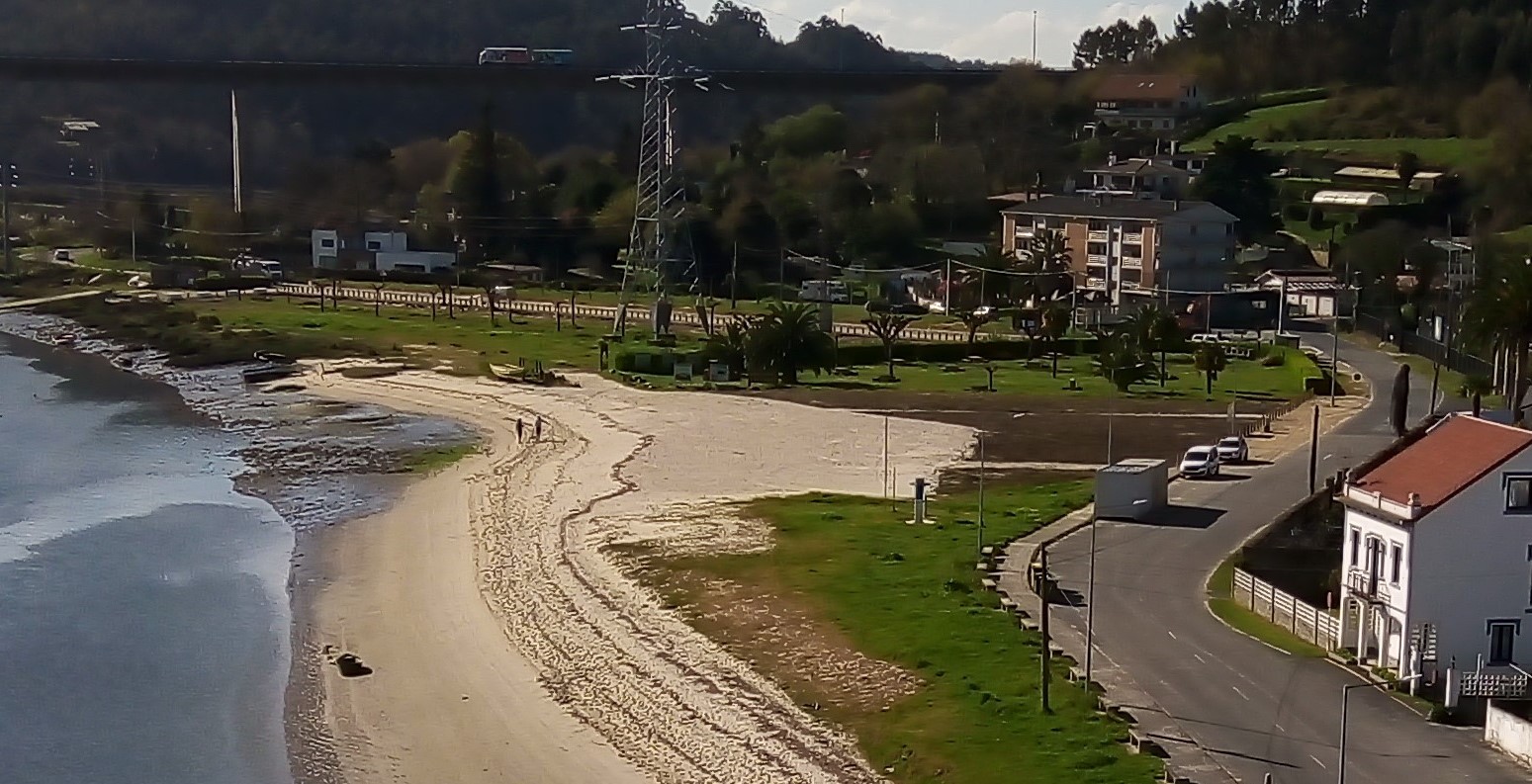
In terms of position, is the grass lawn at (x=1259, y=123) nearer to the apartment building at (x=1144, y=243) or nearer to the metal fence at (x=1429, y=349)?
the apartment building at (x=1144, y=243)

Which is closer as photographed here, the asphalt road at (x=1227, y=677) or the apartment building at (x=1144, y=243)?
the asphalt road at (x=1227, y=677)

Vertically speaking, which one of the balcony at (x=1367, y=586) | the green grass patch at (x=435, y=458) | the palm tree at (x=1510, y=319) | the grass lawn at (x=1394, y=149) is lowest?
the green grass patch at (x=435, y=458)

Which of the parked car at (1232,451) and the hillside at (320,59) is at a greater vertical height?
the hillside at (320,59)

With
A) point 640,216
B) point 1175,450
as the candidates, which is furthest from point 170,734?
point 640,216

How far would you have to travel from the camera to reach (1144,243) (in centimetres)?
6569

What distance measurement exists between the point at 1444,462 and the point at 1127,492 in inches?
332

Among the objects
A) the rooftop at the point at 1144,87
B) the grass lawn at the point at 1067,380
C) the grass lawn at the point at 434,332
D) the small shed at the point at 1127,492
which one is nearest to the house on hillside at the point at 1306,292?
the grass lawn at the point at 1067,380

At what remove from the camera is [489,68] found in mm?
108938

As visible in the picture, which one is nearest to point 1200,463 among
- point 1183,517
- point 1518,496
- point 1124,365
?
point 1183,517

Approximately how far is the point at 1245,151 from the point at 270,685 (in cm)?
5601

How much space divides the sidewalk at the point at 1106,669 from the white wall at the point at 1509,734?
2574 millimetres

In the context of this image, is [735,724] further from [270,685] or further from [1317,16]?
[1317,16]

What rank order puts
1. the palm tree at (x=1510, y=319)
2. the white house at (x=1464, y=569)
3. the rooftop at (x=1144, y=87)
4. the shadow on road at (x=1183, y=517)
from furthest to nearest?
the rooftop at (x=1144, y=87) < the palm tree at (x=1510, y=319) < the shadow on road at (x=1183, y=517) < the white house at (x=1464, y=569)

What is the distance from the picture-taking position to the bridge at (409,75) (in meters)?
105
